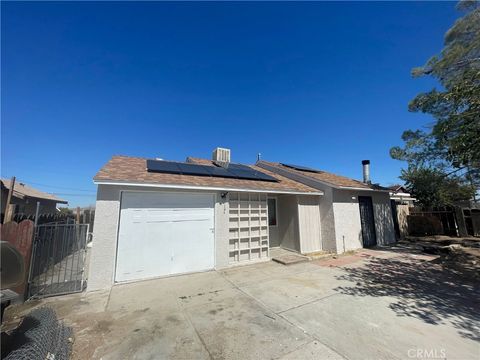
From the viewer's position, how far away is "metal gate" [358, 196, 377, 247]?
10961mm

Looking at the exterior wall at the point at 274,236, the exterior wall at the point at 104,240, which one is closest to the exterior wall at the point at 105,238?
the exterior wall at the point at 104,240

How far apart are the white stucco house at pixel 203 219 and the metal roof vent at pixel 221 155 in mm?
3584

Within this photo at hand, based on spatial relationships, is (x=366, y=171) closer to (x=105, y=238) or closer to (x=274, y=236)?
(x=274, y=236)

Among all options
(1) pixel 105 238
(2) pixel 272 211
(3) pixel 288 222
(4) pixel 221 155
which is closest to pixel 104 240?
(1) pixel 105 238

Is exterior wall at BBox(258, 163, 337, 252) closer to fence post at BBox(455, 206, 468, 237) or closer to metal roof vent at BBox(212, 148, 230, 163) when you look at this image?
metal roof vent at BBox(212, 148, 230, 163)

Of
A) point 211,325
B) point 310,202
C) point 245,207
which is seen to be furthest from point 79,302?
point 310,202

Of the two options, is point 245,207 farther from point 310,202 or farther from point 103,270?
point 103,270

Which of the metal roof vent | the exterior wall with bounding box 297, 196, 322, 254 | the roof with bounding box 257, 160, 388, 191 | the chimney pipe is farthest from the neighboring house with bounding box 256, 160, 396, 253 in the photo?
the metal roof vent

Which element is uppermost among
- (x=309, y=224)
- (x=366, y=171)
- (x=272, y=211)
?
(x=366, y=171)

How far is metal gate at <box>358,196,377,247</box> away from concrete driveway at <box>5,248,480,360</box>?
13.7 feet

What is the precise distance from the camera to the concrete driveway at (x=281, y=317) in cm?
315

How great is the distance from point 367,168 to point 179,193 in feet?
42.2

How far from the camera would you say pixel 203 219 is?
7.39m

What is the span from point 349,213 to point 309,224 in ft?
7.51
